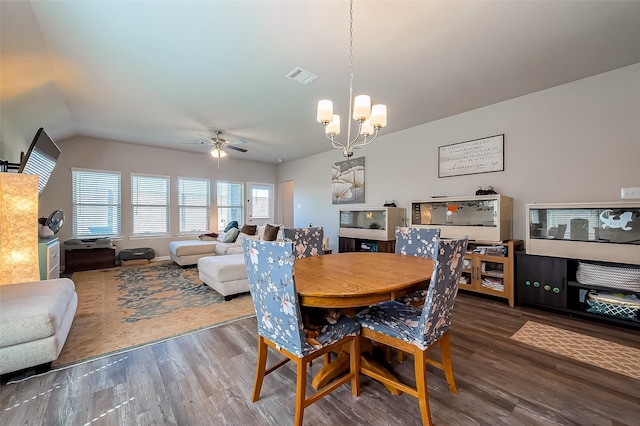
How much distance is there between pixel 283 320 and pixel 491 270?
322 centimetres

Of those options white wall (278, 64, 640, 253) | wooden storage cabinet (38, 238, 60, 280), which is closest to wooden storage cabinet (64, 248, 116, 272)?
wooden storage cabinet (38, 238, 60, 280)

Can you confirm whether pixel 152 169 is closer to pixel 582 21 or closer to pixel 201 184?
pixel 201 184

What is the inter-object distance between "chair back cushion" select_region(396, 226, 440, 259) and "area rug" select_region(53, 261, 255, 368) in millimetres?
1891

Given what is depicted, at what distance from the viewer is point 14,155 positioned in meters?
3.65

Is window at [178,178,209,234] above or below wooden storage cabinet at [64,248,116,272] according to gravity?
above

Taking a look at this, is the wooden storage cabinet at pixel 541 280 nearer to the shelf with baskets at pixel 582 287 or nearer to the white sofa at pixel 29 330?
the shelf with baskets at pixel 582 287

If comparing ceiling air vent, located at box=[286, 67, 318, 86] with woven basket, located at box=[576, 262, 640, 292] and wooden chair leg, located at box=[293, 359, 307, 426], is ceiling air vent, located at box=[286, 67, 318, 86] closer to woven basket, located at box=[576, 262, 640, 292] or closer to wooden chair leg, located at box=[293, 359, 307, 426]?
wooden chair leg, located at box=[293, 359, 307, 426]

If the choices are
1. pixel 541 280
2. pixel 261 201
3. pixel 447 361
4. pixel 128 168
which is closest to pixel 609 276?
pixel 541 280

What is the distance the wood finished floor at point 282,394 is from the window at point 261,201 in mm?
5796

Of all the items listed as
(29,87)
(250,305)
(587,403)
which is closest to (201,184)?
(29,87)

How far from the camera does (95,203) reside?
222 inches

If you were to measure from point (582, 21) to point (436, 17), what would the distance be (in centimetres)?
120

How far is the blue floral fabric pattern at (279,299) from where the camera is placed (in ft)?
4.28

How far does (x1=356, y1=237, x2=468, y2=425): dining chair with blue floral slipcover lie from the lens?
1365 mm
